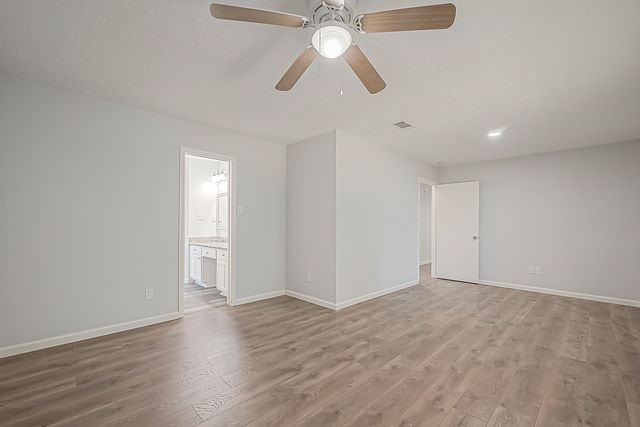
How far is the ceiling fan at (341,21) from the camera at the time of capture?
139 centimetres

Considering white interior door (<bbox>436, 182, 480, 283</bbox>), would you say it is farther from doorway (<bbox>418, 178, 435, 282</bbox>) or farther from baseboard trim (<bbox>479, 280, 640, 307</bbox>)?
doorway (<bbox>418, 178, 435, 282</bbox>)

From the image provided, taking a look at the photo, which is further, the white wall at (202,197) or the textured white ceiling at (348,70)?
the white wall at (202,197)

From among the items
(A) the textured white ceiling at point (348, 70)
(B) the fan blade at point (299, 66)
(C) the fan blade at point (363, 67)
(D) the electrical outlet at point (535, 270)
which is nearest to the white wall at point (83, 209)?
(A) the textured white ceiling at point (348, 70)

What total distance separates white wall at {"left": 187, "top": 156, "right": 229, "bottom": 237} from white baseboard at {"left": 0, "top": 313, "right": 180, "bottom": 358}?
3.01m

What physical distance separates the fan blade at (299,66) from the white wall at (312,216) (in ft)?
6.69

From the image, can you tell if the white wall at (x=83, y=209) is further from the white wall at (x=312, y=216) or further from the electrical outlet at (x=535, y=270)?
the electrical outlet at (x=535, y=270)

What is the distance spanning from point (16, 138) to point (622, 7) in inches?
190

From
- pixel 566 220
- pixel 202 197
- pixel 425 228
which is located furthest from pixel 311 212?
pixel 425 228

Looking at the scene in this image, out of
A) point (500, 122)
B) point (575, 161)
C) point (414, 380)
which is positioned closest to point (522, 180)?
point (575, 161)

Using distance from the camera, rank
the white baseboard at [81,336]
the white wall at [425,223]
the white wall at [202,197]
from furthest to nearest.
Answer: the white wall at [425,223], the white wall at [202,197], the white baseboard at [81,336]

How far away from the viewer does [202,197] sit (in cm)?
630

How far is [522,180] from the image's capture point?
5309 mm

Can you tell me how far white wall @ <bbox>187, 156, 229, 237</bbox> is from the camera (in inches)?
242

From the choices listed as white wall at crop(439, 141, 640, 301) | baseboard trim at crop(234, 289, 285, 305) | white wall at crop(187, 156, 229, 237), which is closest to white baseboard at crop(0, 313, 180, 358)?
baseboard trim at crop(234, 289, 285, 305)
